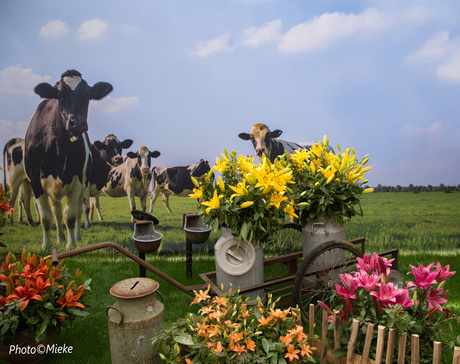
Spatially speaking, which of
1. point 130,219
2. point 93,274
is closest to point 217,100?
point 130,219

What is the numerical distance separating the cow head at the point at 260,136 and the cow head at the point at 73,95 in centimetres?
226

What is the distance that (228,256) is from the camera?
318 cm

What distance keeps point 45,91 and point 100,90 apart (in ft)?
2.60

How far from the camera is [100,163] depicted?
5520 millimetres

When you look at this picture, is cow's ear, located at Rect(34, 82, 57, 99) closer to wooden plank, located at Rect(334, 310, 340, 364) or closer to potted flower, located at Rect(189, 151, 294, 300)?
potted flower, located at Rect(189, 151, 294, 300)

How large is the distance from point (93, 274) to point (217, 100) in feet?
10.3

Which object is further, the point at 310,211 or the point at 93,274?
the point at 93,274

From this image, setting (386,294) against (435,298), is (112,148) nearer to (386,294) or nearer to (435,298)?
(386,294)

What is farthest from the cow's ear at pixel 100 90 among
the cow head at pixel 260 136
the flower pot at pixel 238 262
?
the flower pot at pixel 238 262

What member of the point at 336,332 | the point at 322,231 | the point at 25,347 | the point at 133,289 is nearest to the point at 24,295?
the point at 25,347

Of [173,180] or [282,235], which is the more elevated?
[173,180]

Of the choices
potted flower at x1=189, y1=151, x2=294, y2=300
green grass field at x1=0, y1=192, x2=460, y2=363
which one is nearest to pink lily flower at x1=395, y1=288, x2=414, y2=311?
potted flower at x1=189, y1=151, x2=294, y2=300

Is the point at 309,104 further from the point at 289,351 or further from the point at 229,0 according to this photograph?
the point at 289,351

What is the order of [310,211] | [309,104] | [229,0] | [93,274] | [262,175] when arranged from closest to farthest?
[262,175] → [310,211] → [93,274] → [229,0] → [309,104]
